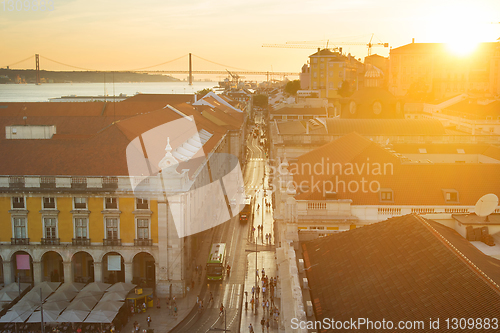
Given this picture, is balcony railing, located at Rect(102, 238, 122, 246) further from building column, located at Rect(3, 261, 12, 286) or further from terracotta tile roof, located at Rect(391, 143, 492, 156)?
terracotta tile roof, located at Rect(391, 143, 492, 156)

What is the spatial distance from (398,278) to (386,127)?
1860 inches

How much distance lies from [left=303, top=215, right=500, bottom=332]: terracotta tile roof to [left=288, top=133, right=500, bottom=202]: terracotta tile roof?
10.2 metres

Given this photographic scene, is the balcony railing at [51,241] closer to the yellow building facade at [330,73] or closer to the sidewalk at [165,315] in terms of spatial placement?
the sidewalk at [165,315]

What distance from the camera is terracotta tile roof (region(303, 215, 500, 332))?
14.0m

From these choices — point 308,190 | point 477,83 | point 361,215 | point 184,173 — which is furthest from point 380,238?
point 477,83

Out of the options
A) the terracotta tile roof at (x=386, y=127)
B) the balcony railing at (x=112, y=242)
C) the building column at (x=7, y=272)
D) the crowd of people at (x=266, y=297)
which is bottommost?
the crowd of people at (x=266, y=297)

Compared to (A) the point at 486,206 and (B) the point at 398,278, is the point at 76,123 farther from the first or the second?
(B) the point at 398,278

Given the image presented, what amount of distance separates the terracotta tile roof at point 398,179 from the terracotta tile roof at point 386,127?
24577 mm

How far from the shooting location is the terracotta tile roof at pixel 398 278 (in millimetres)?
13984

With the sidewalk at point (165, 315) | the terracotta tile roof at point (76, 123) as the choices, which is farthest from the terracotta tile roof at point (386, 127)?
the sidewalk at point (165, 315)

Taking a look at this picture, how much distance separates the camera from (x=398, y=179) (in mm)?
33844

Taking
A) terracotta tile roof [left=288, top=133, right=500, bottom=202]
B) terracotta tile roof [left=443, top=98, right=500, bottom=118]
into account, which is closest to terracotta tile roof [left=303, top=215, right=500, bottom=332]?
terracotta tile roof [left=288, top=133, right=500, bottom=202]

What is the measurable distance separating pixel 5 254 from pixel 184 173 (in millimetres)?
14691

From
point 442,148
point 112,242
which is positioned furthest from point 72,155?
point 442,148
